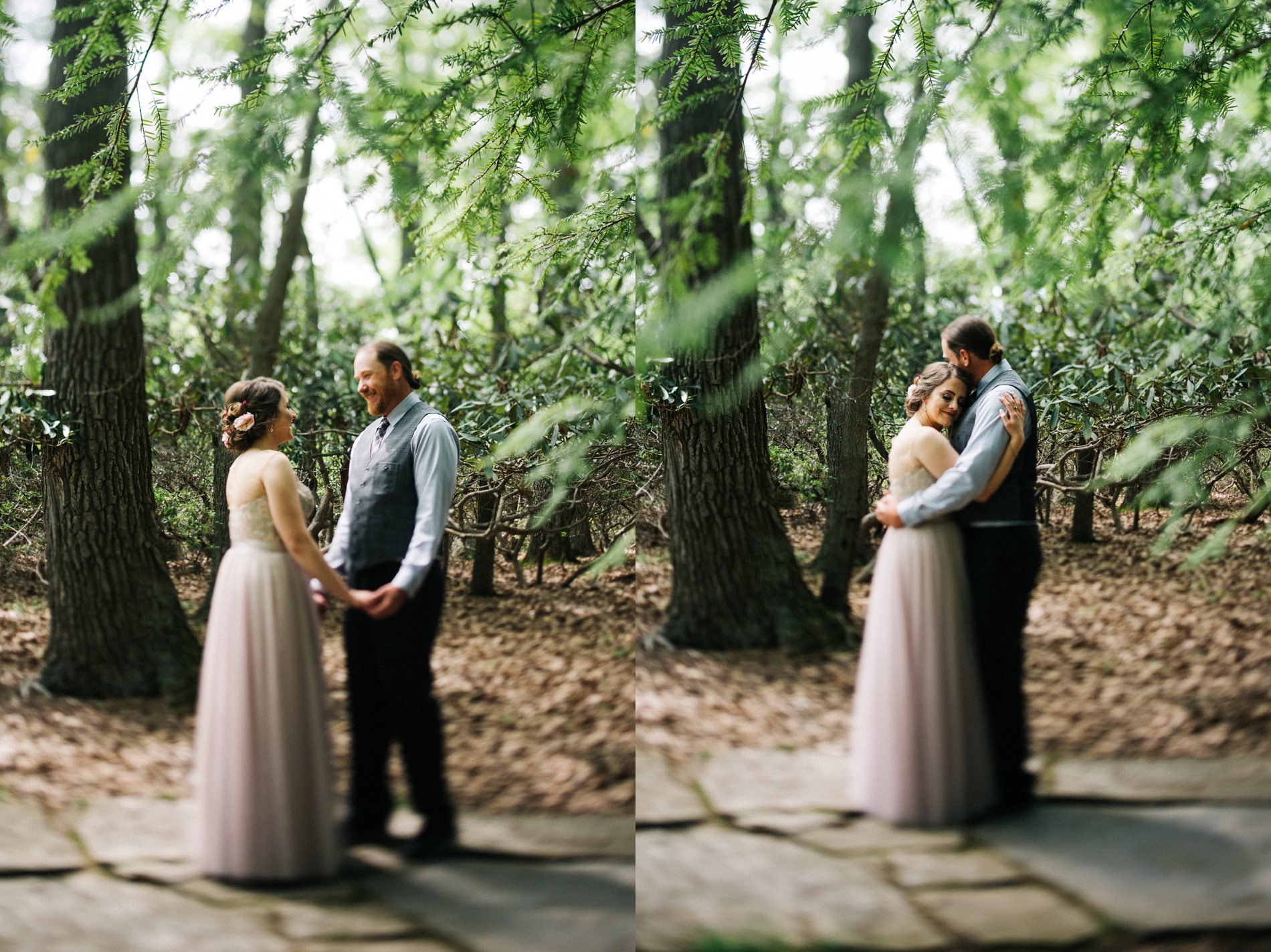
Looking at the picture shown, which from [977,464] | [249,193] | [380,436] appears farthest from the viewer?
[380,436]

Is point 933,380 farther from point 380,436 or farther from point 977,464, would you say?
point 380,436

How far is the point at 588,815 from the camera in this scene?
2488 millimetres

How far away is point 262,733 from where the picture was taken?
2154 mm

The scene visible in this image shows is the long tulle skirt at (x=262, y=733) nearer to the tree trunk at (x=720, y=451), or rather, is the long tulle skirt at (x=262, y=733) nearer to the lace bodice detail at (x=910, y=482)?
the tree trunk at (x=720, y=451)

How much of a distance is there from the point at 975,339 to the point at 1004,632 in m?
0.74

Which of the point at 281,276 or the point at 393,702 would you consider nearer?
the point at 393,702

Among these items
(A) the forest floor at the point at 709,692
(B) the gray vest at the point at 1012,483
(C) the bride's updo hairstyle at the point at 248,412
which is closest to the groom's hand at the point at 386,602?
(A) the forest floor at the point at 709,692

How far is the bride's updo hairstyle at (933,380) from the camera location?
2.12 metres

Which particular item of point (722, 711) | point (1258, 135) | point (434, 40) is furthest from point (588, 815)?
point (1258, 135)

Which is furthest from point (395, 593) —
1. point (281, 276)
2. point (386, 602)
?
point (281, 276)

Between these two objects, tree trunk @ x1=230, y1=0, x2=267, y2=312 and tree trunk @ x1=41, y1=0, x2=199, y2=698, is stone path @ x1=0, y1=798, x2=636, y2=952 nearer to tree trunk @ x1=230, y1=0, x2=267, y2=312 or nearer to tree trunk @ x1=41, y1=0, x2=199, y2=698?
tree trunk @ x1=41, y1=0, x2=199, y2=698

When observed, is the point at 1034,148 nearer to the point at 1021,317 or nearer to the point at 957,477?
the point at 1021,317

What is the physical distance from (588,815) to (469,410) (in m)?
1.23

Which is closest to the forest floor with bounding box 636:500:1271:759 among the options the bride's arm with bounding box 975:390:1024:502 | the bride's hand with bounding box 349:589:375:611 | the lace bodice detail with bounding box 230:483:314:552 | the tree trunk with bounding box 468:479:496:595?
the bride's arm with bounding box 975:390:1024:502
